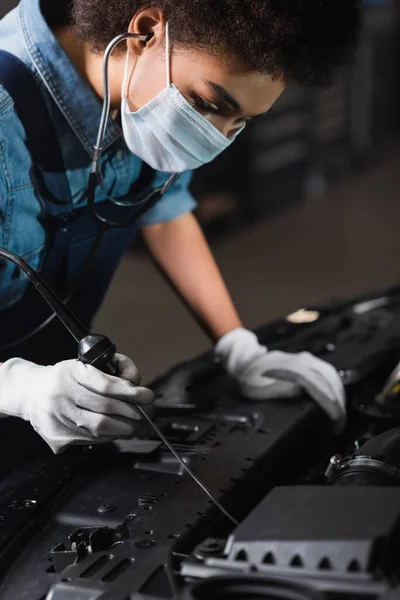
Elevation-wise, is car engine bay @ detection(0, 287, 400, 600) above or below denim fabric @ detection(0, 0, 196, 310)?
below

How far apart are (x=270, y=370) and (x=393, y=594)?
78 centimetres

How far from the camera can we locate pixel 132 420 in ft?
3.61

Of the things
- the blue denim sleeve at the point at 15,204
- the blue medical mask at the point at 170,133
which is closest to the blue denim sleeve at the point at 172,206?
the blue medical mask at the point at 170,133

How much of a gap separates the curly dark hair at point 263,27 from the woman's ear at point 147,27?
0.01m

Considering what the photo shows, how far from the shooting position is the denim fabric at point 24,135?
1.21 metres

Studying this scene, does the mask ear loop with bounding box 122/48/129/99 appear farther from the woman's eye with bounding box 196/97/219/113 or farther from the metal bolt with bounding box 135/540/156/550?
the metal bolt with bounding box 135/540/156/550

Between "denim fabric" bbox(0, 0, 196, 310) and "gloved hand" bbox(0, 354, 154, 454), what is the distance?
0.24 m

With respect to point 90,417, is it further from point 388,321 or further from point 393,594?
point 388,321

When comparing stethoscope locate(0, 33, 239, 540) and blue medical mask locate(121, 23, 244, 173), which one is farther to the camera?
blue medical mask locate(121, 23, 244, 173)

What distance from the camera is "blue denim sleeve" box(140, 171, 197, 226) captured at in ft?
5.57

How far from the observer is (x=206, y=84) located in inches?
47.1

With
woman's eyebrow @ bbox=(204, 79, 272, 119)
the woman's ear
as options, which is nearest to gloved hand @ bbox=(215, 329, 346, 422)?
woman's eyebrow @ bbox=(204, 79, 272, 119)

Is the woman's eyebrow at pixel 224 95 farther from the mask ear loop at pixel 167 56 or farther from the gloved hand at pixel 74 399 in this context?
the gloved hand at pixel 74 399

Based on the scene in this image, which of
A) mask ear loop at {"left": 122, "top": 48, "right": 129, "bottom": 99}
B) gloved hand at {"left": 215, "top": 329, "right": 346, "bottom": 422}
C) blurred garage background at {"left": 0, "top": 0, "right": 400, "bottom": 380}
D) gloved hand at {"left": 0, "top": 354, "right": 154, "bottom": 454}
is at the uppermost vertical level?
mask ear loop at {"left": 122, "top": 48, "right": 129, "bottom": 99}
